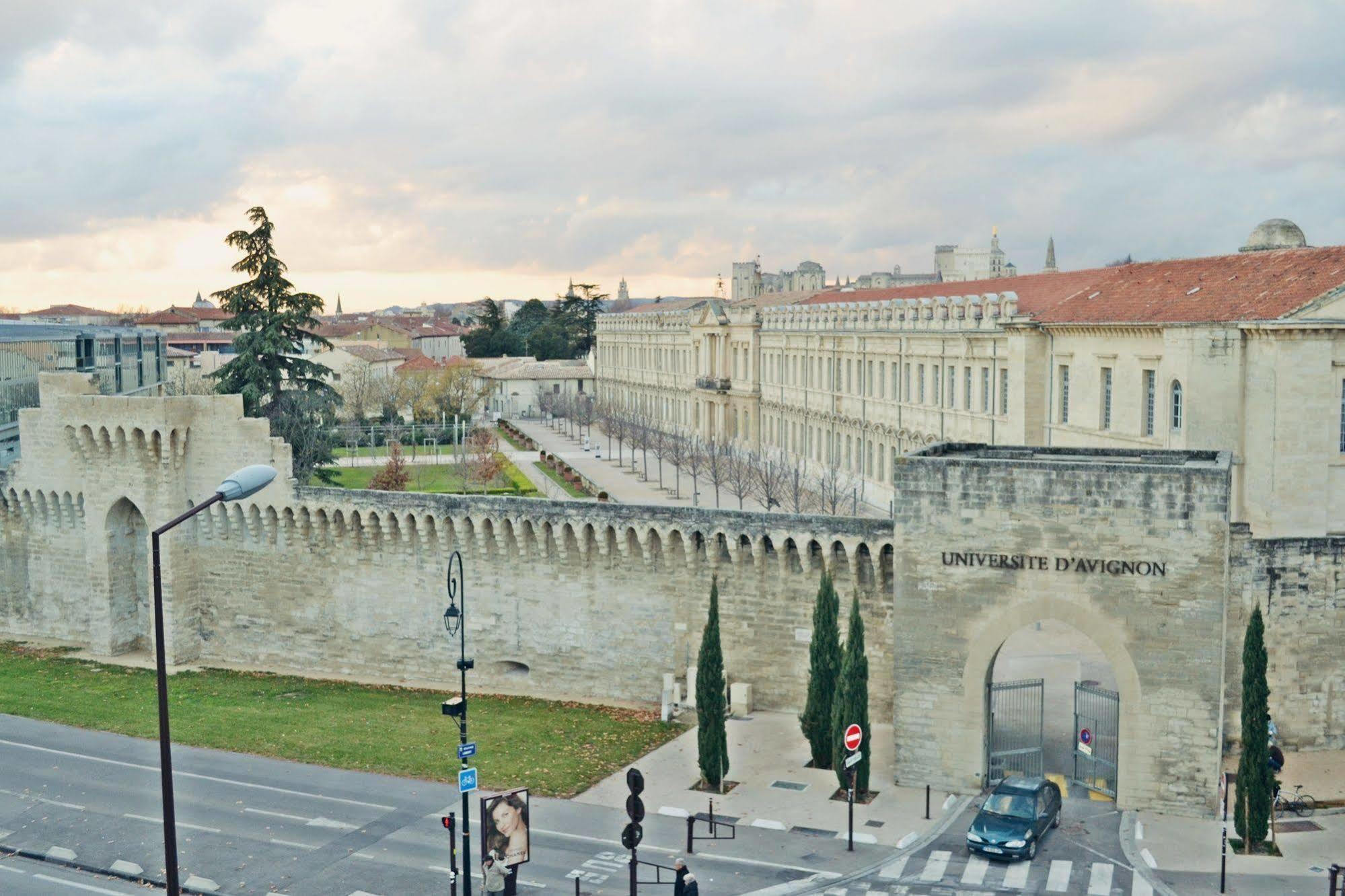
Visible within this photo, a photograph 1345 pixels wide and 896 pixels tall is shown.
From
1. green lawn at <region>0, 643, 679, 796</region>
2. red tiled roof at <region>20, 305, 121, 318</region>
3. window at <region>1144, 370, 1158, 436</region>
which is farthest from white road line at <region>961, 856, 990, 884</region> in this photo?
red tiled roof at <region>20, 305, 121, 318</region>

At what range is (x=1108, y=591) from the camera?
88.9ft

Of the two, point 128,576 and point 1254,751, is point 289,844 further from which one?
point 128,576

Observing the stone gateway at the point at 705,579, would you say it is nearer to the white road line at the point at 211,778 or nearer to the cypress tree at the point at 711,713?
the cypress tree at the point at 711,713

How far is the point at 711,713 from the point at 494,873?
743 cm

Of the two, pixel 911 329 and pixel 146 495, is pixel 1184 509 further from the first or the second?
pixel 911 329

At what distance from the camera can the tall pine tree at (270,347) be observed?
53406 millimetres

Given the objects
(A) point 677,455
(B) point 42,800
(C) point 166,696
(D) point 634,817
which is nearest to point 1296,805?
(D) point 634,817

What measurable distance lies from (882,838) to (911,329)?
4149 cm

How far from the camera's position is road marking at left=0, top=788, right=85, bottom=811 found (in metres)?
29.2

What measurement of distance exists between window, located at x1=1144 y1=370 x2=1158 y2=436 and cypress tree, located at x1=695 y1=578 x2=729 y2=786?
23.7 m

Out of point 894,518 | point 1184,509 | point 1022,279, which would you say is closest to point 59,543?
point 894,518

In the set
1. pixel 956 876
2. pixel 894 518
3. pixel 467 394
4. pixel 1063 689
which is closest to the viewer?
pixel 956 876

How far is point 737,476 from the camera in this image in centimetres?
6156

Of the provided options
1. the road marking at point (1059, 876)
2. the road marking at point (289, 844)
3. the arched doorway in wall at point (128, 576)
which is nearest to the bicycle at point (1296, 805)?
the road marking at point (1059, 876)
